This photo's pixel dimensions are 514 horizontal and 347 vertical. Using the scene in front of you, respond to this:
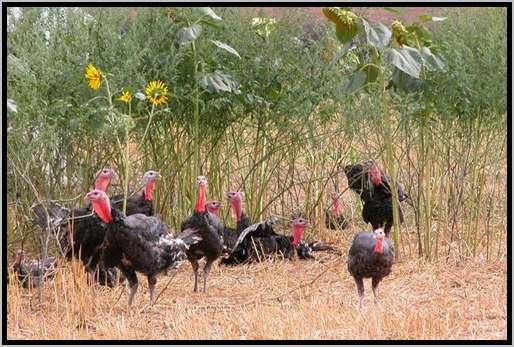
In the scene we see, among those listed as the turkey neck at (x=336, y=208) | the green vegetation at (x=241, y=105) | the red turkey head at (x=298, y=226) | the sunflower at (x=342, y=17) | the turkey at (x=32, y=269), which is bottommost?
the turkey at (x=32, y=269)

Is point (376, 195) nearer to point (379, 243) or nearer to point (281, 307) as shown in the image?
point (379, 243)

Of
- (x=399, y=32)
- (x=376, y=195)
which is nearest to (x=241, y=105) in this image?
(x=376, y=195)

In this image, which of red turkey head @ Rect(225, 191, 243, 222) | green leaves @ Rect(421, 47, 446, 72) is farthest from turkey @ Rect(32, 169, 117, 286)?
green leaves @ Rect(421, 47, 446, 72)

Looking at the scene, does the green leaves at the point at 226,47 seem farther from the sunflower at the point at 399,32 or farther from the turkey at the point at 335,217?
the turkey at the point at 335,217

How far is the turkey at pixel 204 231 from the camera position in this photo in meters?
7.89

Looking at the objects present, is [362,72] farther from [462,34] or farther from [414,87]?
[462,34]

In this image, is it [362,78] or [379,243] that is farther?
[362,78]

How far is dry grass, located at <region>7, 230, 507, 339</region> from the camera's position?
641 centimetres

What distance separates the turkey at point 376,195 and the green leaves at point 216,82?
1379mm

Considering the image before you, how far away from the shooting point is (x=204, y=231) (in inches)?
311

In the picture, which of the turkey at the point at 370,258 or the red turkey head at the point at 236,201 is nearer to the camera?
the turkey at the point at 370,258

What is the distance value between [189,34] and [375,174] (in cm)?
204

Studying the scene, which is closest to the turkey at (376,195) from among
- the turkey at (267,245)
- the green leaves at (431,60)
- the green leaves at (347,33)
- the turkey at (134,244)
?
the turkey at (267,245)

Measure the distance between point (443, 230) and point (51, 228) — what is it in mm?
3684
